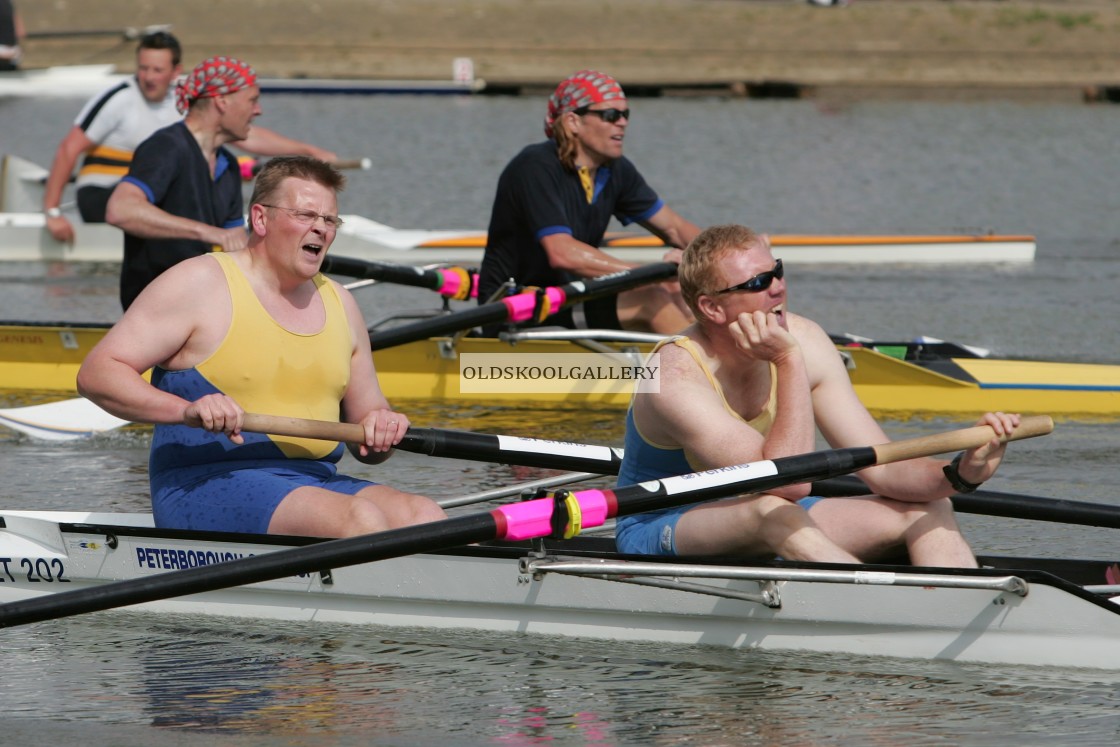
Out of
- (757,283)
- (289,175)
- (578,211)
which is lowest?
(757,283)

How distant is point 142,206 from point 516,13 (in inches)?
999

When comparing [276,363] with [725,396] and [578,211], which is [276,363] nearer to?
[725,396]

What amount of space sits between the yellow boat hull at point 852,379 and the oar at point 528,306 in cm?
47

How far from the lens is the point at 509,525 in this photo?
4.38 m

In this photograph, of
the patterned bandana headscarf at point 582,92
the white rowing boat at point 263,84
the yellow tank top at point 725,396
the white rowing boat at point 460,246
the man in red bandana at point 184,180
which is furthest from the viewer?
the white rowing boat at point 263,84

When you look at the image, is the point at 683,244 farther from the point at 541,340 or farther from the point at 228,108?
the point at 228,108

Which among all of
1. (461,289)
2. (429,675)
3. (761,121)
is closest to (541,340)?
(461,289)

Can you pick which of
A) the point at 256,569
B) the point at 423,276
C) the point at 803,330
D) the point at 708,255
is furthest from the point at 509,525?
the point at 423,276

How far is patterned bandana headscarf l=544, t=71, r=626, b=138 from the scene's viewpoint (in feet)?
25.3

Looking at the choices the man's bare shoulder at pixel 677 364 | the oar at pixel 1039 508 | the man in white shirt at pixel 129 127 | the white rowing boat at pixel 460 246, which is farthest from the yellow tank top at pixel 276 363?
the white rowing boat at pixel 460 246

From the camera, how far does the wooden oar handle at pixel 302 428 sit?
181 inches

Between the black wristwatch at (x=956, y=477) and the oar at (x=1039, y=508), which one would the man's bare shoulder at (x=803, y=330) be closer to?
the black wristwatch at (x=956, y=477)

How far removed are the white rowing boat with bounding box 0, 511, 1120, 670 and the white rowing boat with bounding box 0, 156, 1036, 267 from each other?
259 inches

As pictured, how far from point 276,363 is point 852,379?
4085mm
